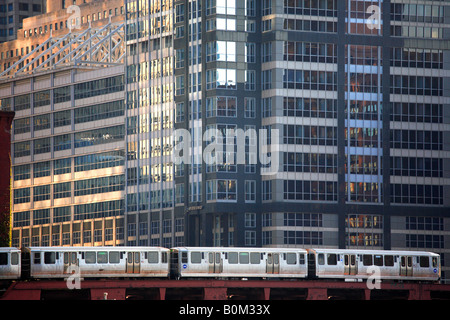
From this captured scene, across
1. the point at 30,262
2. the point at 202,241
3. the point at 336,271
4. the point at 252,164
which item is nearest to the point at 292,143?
the point at 252,164

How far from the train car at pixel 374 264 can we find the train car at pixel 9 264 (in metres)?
31.7

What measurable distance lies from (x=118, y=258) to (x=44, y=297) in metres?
9.08

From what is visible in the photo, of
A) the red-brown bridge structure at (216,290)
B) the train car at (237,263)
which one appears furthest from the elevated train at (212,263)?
the red-brown bridge structure at (216,290)

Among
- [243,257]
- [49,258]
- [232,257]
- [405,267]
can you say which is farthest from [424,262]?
[49,258]

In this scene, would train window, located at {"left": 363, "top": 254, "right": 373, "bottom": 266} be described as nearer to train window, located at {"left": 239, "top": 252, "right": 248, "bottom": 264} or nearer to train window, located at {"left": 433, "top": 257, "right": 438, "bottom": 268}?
train window, located at {"left": 433, "top": 257, "right": 438, "bottom": 268}

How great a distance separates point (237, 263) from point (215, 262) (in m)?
2.47

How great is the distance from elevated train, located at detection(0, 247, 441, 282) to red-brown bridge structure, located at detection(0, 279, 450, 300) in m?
1.23

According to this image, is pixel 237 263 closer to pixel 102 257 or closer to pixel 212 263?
pixel 212 263

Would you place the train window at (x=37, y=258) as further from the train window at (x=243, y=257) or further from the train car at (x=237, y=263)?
the train window at (x=243, y=257)

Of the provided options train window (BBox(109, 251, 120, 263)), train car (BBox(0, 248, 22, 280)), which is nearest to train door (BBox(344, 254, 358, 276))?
train window (BBox(109, 251, 120, 263))

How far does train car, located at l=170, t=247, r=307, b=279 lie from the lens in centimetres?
14012

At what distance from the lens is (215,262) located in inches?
5546

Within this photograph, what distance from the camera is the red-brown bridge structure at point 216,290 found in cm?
13412
